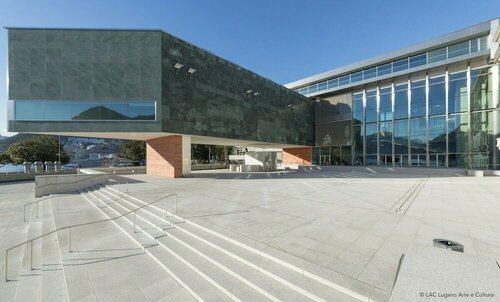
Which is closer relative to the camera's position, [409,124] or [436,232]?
Result: [436,232]

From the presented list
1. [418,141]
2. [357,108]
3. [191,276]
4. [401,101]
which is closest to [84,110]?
[191,276]

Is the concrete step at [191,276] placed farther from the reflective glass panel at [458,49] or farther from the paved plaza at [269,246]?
the reflective glass panel at [458,49]

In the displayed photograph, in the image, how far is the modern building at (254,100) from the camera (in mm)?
18156

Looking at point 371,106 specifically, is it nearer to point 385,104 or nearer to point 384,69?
point 385,104

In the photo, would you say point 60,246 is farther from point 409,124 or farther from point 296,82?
point 296,82

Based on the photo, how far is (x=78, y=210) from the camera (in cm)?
1127

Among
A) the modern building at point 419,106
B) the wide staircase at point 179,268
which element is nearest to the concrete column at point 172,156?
the wide staircase at point 179,268

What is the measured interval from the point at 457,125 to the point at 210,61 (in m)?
32.9

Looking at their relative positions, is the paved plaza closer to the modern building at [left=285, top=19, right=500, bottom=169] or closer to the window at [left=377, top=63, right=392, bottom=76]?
the modern building at [left=285, top=19, right=500, bottom=169]

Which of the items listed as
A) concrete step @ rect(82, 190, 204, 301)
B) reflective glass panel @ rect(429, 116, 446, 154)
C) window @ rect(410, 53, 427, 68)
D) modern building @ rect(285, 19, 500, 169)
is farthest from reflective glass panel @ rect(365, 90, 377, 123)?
concrete step @ rect(82, 190, 204, 301)

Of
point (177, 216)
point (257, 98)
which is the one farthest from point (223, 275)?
point (257, 98)

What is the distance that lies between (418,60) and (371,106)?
8479 mm

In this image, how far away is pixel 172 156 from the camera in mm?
21750

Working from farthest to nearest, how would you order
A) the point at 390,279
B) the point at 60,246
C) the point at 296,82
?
the point at 296,82 → the point at 60,246 → the point at 390,279
